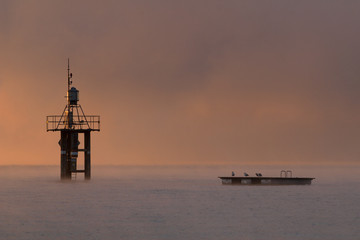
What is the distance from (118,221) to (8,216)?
1016 centimetres

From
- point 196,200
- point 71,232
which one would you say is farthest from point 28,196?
point 71,232

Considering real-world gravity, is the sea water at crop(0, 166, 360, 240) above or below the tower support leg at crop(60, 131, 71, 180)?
below

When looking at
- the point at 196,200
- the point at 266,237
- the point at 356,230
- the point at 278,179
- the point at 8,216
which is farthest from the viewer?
the point at 278,179

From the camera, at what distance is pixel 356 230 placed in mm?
52969

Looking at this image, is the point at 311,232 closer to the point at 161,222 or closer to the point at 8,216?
the point at 161,222

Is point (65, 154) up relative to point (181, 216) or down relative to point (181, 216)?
up

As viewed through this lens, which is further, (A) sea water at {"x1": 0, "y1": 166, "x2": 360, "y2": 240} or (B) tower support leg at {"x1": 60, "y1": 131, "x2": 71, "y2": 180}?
(B) tower support leg at {"x1": 60, "y1": 131, "x2": 71, "y2": 180}

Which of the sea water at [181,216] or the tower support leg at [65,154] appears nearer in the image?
the sea water at [181,216]

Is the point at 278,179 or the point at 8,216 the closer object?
the point at 8,216

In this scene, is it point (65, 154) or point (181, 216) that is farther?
point (65, 154)

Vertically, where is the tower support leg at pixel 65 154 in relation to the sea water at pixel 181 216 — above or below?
above

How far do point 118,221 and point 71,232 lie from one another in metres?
7.72

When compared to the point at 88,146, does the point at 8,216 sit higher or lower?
lower

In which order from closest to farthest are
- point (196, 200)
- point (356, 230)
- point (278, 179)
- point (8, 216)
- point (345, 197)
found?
point (356, 230) → point (8, 216) → point (196, 200) → point (345, 197) → point (278, 179)
